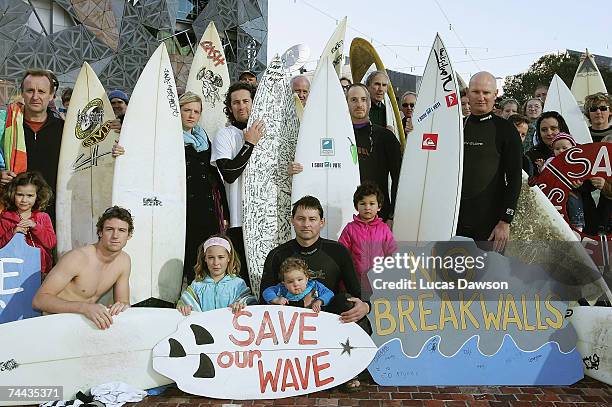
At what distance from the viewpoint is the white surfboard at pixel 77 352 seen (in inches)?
102

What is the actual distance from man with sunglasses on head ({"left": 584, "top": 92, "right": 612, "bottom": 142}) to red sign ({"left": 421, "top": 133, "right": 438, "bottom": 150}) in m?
1.72

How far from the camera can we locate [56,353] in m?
2.60

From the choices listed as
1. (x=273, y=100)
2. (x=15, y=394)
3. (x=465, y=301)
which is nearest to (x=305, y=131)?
(x=273, y=100)

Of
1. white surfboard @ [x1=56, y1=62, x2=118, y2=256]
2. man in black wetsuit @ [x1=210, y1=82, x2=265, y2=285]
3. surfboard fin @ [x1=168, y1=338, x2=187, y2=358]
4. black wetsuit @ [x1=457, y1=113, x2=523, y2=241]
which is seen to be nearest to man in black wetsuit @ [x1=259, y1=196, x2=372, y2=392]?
surfboard fin @ [x1=168, y1=338, x2=187, y2=358]

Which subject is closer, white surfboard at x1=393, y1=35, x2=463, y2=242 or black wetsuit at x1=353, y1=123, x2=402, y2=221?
white surfboard at x1=393, y1=35, x2=463, y2=242

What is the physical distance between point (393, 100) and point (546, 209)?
1.97 metres

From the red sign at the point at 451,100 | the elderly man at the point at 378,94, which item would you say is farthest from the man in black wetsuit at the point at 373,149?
the elderly man at the point at 378,94

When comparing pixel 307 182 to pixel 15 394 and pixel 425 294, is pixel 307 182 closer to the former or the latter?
pixel 425 294

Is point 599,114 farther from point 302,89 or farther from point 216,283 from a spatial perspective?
point 216,283

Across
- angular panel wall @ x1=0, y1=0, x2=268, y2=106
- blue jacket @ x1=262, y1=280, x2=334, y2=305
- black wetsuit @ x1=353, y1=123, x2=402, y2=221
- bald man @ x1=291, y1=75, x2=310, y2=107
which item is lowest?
blue jacket @ x1=262, y1=280, x2=334, y2=305

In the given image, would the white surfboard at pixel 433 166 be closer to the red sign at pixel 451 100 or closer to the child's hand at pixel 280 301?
the red sign at pixel 451 100

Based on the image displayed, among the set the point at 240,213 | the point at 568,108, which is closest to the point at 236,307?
the point at 240,213

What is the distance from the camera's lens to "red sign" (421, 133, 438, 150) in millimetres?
3723

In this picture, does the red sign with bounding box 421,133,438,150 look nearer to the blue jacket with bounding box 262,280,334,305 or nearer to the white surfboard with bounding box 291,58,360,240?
the white surfboard with bounding box 291,58,360,240
